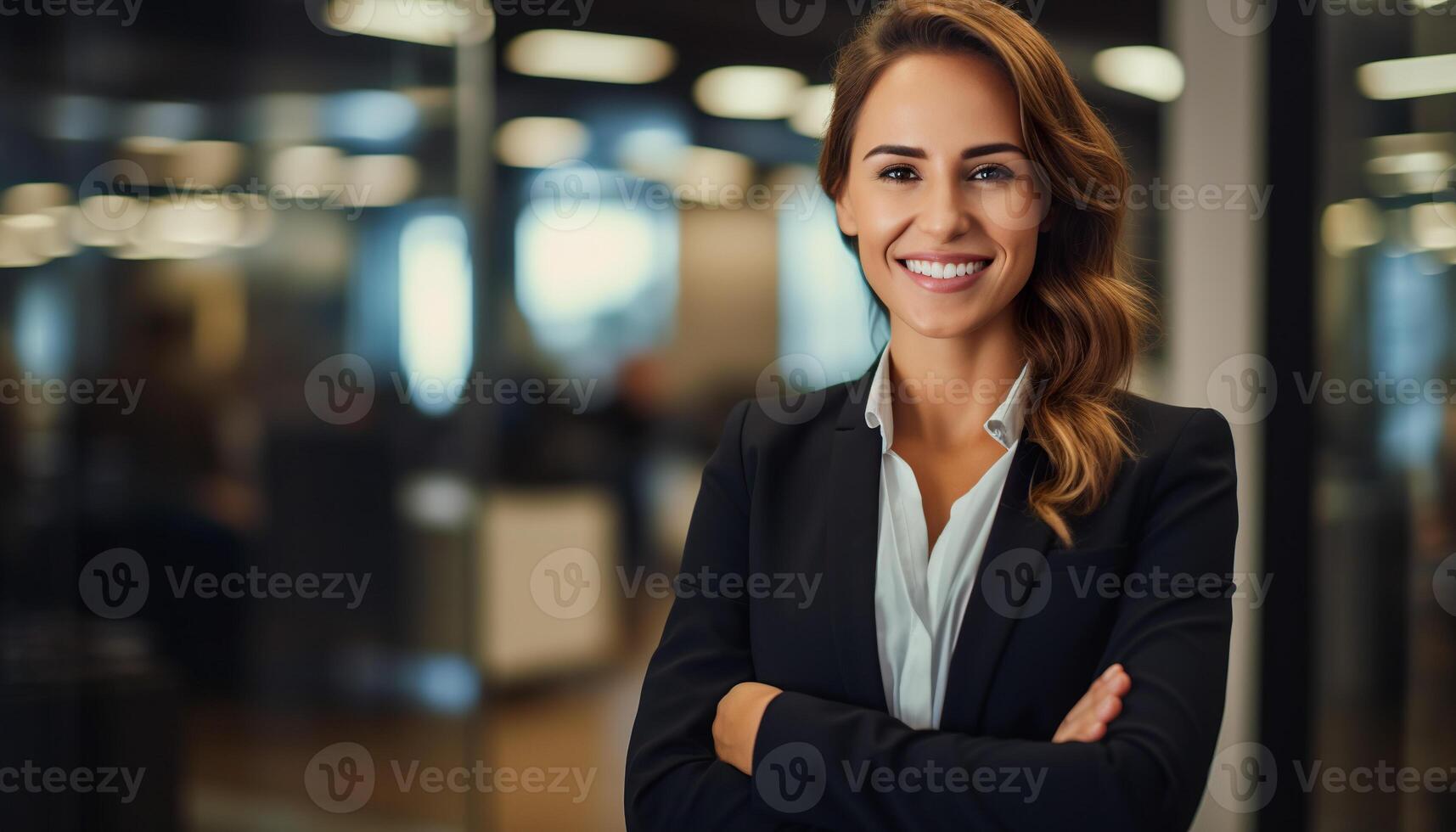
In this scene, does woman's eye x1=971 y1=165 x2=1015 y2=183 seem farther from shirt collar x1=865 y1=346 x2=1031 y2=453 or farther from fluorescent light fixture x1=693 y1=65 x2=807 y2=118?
fluorescent light fixture x1=693 y1=65 x2=807 y2=118

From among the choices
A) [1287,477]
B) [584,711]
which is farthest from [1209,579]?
[584,711]

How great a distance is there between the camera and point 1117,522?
1312 millimetres

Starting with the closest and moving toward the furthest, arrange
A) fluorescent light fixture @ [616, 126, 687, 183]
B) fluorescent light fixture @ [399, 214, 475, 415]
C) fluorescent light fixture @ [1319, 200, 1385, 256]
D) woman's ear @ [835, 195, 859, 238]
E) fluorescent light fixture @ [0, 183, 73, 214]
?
1. woman's ear @ [835, 195, 859, 238]
2. fluorescent light fixture @ [0, 183, 73, 214]
3. fluorescent light fixture @ [1319, 200, 1385, 256]
4. fluorescent light fixture @ [399, 214, 475, 415]
5. fluorescent light fixture @ [616, 126, 687, 183]

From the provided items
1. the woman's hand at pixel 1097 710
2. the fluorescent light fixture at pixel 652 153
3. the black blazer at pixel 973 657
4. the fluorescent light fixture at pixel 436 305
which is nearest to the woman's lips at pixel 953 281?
the black blazer at pixel 973 657

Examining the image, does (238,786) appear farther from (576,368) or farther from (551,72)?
(551,72)

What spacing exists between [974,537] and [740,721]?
34 cm

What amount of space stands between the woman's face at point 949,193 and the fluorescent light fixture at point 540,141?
2808mm

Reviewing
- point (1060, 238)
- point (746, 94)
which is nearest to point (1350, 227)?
point (746, 94)

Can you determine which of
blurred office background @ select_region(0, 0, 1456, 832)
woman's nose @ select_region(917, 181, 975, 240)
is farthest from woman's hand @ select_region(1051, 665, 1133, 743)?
blurred office background @ select_region(0, 0, 1456, 832)

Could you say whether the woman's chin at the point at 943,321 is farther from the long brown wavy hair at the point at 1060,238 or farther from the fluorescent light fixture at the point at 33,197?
the fluorescent light fixture at the point at 33,197

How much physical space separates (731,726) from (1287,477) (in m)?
2.60

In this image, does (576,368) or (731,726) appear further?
(576,368)

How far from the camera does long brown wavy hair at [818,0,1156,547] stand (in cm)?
131

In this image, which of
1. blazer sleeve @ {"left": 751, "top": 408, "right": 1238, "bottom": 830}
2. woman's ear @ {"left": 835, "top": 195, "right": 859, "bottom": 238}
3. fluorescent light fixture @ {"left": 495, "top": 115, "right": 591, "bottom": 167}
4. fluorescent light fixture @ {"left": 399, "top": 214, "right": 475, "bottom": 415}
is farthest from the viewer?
fluorescent light fixture @ {"left": 495, "top": 115, "right": 591, "bottom": 167}
